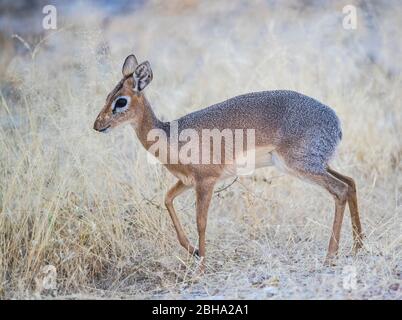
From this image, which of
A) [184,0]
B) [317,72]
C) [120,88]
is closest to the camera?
[120,88]

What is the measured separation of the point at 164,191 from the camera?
717 cm

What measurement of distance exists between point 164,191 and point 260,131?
1317 millimetres

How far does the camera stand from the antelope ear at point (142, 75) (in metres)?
6.35

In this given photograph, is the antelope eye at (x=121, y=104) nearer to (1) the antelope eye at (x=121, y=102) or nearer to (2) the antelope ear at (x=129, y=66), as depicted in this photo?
(1) the antelope eye at (x=121, y=102)

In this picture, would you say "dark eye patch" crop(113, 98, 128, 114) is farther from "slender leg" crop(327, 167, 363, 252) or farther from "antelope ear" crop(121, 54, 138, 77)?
"slender leg" crop(327, 167, 363, 252)

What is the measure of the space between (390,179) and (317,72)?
208 cm

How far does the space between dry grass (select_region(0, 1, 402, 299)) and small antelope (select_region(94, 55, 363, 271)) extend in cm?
38

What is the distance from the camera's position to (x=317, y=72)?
10109 mm

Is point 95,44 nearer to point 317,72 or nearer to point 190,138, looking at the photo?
point 190,138

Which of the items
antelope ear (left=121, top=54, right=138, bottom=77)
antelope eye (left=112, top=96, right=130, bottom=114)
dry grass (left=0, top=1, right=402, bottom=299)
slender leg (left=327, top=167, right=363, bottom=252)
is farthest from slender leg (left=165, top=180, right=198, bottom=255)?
slender leg (left=327, top=167, right=363, bottom=252)

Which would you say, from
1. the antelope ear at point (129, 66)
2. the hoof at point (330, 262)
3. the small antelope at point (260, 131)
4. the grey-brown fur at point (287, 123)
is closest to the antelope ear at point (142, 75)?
the small antelope at point (260, 131)

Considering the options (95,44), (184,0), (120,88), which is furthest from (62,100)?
(184,0)

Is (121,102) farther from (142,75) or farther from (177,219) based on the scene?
(177,219)

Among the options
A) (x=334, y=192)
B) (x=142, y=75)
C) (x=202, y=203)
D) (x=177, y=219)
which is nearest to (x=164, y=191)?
(x=177, y=219)
